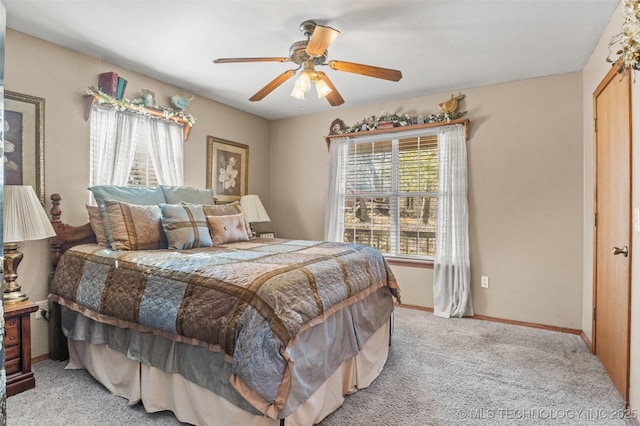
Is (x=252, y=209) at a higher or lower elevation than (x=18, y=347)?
higher

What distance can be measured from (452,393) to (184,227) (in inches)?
86.8

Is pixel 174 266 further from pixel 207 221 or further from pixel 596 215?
pixel 596 215

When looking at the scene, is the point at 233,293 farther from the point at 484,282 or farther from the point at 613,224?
the point at 484,282

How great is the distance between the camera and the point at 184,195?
10.6 feet

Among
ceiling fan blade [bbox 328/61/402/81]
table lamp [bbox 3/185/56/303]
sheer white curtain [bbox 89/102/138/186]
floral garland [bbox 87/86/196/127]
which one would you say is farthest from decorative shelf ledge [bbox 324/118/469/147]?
table lamp [bbox 3/185/56/303]

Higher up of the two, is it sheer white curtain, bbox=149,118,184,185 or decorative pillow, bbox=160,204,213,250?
sheer white curtain, bbox=149,118,184,185

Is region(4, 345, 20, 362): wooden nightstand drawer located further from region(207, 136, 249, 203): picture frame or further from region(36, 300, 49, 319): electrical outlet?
region(207, 136, 249, 203): picture frame

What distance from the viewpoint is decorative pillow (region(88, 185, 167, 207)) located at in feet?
8.55

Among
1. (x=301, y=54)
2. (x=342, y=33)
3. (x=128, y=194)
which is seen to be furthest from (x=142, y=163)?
(x=342, y=33)

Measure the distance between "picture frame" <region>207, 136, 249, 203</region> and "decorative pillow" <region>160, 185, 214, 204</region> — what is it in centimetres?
62

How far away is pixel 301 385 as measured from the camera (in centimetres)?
162

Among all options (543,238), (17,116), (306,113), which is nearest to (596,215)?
(543,238)

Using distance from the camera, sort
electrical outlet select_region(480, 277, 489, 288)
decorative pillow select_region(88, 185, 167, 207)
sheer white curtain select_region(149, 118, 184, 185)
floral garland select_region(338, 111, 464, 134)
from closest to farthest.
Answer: decorative pillow select_region(88, 185, 167, 207)
sheer white curtain select_region(149, 118, 184, 185)
electrical outlet select_region(480, 277, 489, 288)
floral garland select_region(338, 111, 464, 134)

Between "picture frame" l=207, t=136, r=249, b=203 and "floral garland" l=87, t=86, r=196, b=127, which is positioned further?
"picture frame" l=207, t=136, r=249, b=203
